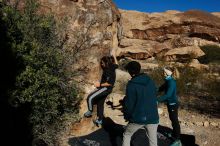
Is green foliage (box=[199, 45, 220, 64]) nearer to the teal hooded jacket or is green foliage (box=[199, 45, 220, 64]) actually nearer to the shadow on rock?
the shadow on rock

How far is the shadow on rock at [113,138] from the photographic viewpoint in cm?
847

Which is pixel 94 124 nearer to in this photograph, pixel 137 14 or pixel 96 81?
pixel 96 81

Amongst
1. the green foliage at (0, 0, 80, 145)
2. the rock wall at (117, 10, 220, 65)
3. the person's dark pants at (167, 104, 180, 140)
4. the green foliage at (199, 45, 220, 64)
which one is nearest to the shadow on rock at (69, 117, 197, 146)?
the person's dark pants at (167, 104, 180, 140)

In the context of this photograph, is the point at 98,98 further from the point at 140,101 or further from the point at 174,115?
the point at 140,101

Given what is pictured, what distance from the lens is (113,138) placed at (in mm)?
8734

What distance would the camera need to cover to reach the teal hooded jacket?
569 centimetres

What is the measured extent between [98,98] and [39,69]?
1.93 m

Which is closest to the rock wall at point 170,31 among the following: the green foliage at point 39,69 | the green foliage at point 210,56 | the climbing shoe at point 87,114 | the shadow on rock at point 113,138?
the green foliage at point 210,56

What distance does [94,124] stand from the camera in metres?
9.51

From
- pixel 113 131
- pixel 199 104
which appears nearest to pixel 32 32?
pixel 113 131

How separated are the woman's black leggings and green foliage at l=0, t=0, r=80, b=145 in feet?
1.40

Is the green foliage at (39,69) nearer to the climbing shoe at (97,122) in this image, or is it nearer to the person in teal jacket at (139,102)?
the climbing shoe at (97,122)

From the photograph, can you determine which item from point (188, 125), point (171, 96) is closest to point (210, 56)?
point (188, 125)

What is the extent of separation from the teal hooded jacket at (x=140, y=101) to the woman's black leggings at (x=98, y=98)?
121 inches
